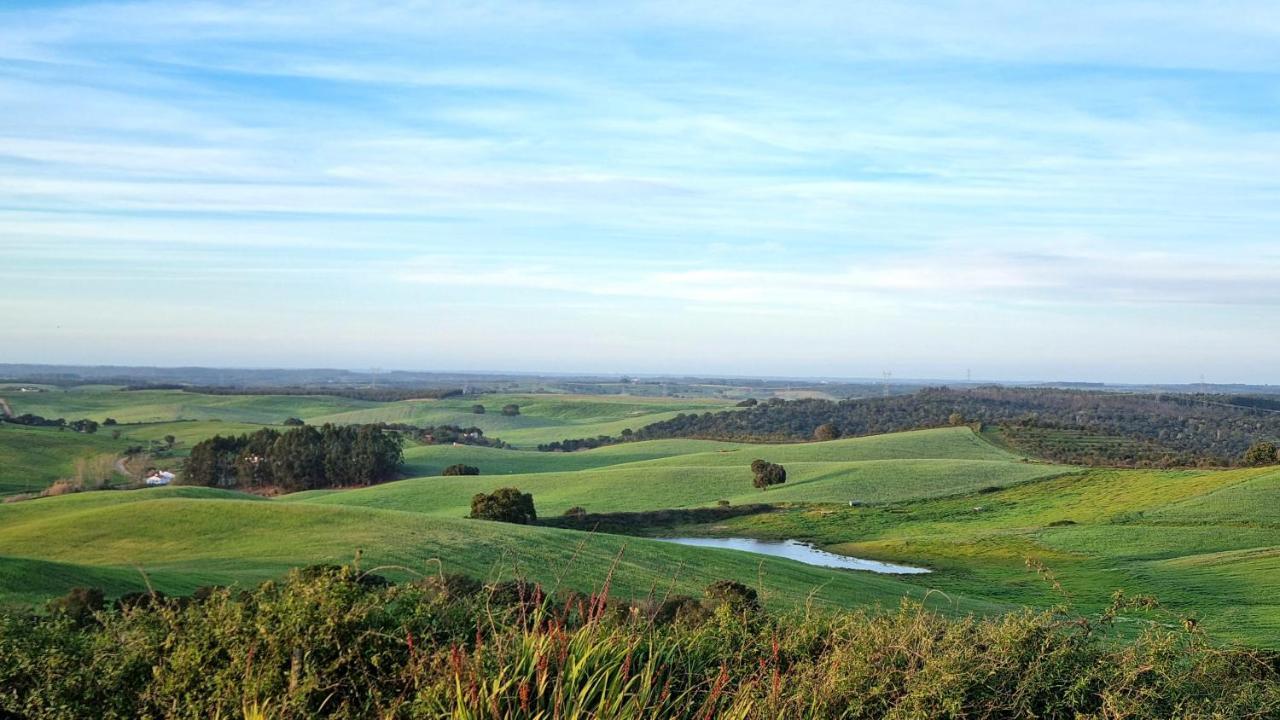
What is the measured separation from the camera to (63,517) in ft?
122

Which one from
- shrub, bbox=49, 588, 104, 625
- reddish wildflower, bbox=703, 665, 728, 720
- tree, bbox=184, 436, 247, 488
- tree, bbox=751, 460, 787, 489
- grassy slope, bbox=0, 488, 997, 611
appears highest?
reddish wildflower, bbox=703, 665, 728, 720

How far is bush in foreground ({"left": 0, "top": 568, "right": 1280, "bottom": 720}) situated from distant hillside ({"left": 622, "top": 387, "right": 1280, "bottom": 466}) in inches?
3417

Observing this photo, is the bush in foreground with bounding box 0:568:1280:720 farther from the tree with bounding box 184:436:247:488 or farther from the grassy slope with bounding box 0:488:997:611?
the tree with bounding box 184:436:247:488

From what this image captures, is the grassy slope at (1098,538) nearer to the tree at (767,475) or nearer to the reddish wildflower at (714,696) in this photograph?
the tree at (767,475)

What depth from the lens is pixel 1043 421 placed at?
404 ft

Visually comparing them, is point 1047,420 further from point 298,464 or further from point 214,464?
point 214,464

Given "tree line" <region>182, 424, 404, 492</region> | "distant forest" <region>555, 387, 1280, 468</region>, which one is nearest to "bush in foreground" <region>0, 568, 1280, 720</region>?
"tree line" <region>182, 424, 404, 492</region>

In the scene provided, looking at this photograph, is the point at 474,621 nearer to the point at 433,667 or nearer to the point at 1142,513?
the point at 433,667

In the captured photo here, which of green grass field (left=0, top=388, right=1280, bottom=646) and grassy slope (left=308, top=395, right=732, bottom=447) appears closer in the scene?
green grass field (left=0, top=388, right=1280, bottom=646)

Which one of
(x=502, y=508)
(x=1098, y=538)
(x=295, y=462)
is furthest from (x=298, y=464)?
(x=1098, y=538)

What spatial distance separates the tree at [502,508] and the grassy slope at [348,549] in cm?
893

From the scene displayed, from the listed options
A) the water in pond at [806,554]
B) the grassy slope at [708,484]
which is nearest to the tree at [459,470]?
the grassy slope at [708,484]

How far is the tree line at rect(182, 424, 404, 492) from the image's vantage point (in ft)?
273

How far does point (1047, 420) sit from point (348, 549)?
12270 cm
